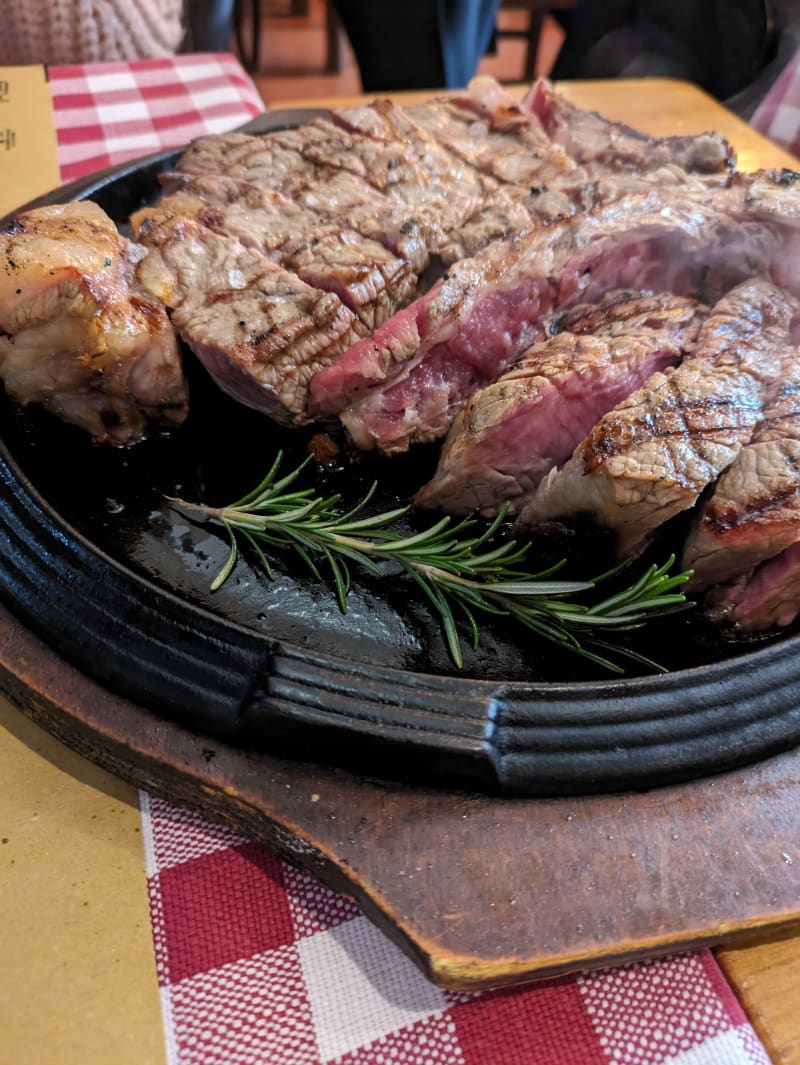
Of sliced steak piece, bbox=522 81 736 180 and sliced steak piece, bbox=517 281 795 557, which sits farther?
sliced steak piece, bbox=522 81 736 180

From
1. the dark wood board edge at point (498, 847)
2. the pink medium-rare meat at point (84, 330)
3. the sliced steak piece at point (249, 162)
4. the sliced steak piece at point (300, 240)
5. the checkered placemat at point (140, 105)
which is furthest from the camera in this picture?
the checkered placemat at point (140, 105)

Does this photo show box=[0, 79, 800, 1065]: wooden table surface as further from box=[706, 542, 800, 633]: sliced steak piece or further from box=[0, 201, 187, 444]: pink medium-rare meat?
box=[0, 201, 187, 444]: pink medium-rare meat

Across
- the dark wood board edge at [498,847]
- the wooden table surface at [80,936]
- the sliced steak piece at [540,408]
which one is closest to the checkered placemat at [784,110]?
the sliced steak piece at [540,408]

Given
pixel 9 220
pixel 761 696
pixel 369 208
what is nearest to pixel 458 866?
pixel 761 696

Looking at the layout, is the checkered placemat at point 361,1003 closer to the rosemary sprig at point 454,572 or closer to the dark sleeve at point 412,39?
the rosemary sprig at point 454,572

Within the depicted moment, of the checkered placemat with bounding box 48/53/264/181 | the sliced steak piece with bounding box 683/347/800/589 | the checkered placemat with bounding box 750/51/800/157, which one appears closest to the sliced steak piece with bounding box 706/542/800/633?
the sliced steak piece with bounding box 683/347/800/589

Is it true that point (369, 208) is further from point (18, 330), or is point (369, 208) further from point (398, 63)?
point (398, 63)
